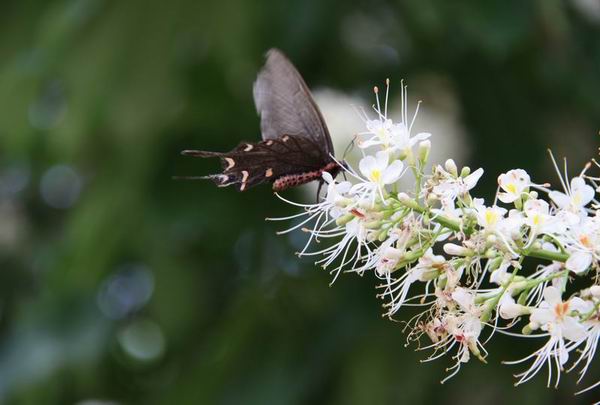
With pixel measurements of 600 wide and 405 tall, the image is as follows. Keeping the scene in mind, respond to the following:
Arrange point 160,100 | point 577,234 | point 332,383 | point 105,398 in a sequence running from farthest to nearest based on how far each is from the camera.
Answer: point 105,398 < point 332,383 < point 160,100 < point 577,234

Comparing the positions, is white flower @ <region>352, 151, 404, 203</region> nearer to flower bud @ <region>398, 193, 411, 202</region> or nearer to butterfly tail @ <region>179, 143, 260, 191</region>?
flower bud @ <region>398, 193, 411, 202</region>

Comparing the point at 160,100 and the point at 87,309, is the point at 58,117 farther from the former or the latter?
the point at 87,309

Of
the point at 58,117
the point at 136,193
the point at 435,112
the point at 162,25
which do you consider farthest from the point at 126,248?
the point at 435,112

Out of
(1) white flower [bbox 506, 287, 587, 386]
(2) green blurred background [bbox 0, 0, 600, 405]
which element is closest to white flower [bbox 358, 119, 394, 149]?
(1) white flower [bbox 506, 287, 587, 386]

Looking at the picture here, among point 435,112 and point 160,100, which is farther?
point 435,112

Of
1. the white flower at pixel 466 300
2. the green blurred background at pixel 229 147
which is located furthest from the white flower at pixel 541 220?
the green blurred background at pixel 229 147

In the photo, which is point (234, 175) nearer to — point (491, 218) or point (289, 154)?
point (289, 154)
